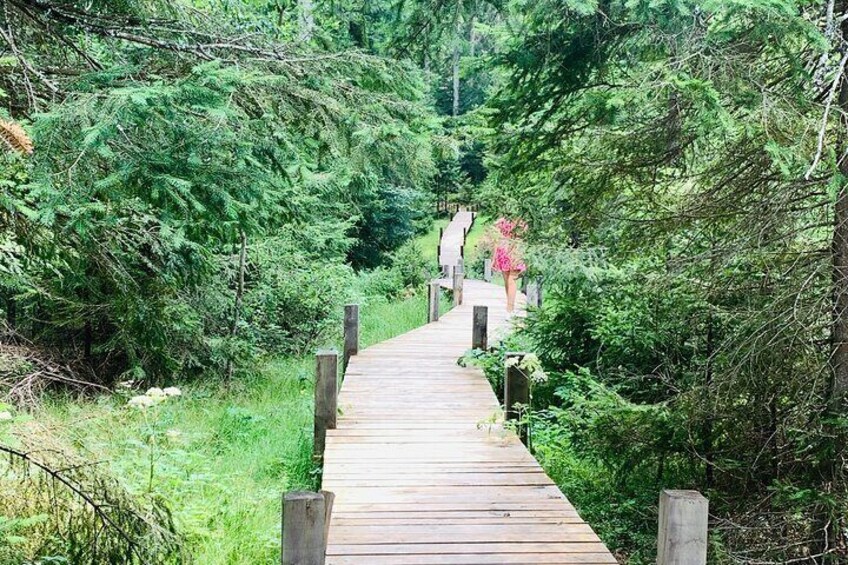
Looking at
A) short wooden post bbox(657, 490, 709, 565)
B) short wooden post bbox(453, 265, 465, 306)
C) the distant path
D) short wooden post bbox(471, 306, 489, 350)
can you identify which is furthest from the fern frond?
the distant path

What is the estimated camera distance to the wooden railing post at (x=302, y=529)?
3027 millimetres

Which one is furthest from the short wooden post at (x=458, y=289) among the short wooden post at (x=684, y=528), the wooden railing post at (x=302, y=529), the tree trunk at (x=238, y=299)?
the wooden railing post at (x=302, y=529)

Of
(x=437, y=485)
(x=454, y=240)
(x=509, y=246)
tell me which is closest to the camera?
(x=437, y=485)

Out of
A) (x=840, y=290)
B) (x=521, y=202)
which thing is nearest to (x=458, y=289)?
(x=521, y=202)

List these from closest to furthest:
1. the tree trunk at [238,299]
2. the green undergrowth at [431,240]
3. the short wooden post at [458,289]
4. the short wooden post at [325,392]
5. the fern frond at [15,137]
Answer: the fern frond at [15,137] < the short wooden post at [325,392] < the tree trunk at [238,299] < the short wooden post at [458,289] < the green undergrowth at [431,240]

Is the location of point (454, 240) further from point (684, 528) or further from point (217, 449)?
point (684, 528)

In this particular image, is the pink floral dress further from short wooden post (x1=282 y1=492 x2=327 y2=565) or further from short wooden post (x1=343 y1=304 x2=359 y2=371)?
short wooden post (x1=282 y1=492 x2=327 y2=565)

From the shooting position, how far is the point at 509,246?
320 inches

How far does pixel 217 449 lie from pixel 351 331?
2.79 metres

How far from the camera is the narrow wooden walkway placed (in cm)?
413

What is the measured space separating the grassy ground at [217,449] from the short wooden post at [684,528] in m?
2.71

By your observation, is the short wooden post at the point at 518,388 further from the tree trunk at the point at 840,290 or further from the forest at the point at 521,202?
the tree trunk at the point at 840,290

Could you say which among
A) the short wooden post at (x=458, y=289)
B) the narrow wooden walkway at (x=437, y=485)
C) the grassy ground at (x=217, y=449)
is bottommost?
the grassy ground at (x=217, y=449)

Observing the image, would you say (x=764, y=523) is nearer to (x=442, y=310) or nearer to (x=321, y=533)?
(x=321, y=533)
